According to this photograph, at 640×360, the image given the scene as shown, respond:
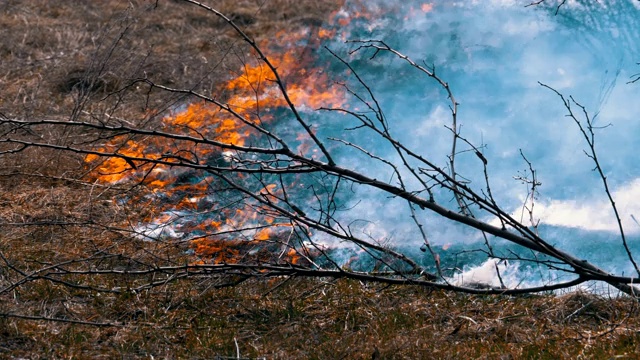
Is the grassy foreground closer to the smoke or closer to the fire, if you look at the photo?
the fire

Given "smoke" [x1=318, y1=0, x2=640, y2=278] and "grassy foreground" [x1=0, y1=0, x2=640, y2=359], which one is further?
"smoke" [x1=318, y1=0, x2=640, y2=278]

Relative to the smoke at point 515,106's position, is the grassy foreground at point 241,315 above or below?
below

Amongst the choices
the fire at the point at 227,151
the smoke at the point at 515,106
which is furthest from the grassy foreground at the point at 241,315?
the smoke at the point at 515,106

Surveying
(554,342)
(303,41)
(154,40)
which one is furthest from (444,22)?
(554,342)

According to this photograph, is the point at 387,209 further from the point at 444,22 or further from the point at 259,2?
the point at 259,2

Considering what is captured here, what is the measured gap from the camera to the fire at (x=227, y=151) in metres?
4.70

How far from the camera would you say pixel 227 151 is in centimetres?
548

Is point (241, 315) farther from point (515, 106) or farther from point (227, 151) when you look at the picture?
point (515, 106)

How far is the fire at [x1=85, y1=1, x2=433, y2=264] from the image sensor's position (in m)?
4.70

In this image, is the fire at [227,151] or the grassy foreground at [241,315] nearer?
the grassy foreground at [241,315]

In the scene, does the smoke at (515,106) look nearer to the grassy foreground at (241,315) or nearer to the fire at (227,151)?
the fire at (227,151)

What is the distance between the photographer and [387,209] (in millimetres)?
4828

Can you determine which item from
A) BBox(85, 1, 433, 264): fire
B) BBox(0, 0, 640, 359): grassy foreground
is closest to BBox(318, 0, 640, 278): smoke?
BBox(85, 1, 433, 264): fire

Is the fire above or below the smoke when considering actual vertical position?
below
